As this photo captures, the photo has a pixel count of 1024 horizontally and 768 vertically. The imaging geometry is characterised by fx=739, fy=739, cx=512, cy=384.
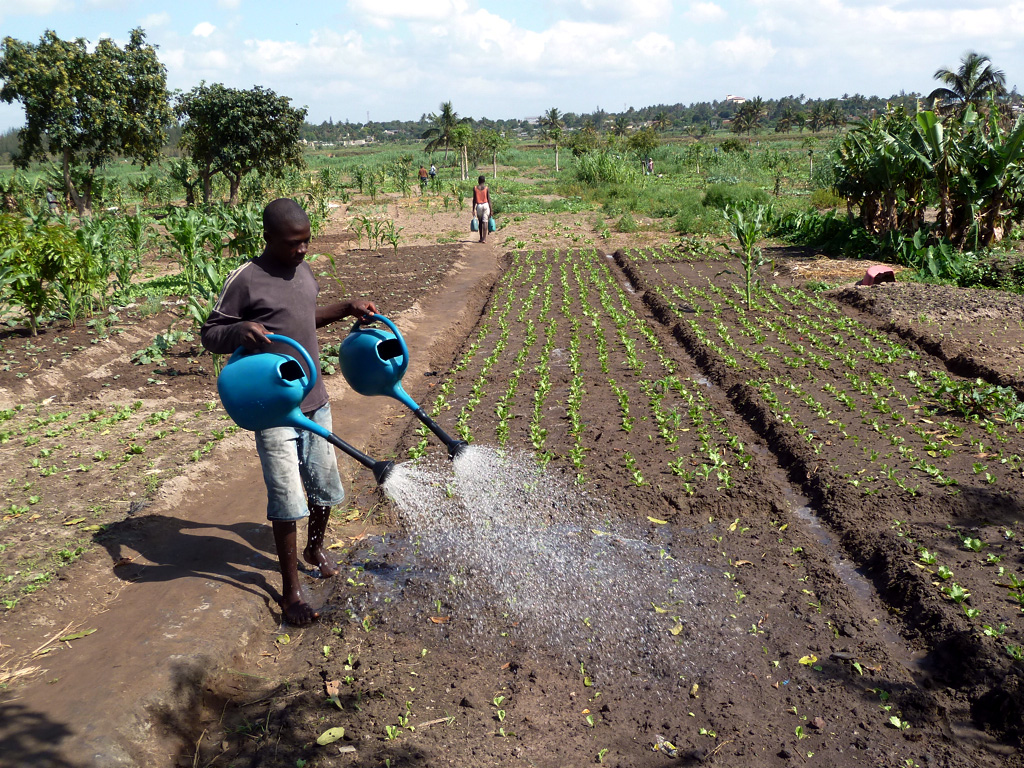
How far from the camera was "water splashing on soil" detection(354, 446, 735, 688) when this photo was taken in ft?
11.5

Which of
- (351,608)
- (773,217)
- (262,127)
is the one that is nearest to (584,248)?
(773,217)

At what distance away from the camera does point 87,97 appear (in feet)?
68.5

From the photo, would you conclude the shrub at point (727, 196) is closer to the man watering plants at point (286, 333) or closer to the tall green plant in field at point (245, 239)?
the tall green plant in field at point (245, 239)

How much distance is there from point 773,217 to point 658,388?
45.0ft

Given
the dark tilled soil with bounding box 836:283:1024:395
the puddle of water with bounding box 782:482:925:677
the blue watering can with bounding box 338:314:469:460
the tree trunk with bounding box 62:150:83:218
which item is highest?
the tree trunk with bounding box 62:150:83:218

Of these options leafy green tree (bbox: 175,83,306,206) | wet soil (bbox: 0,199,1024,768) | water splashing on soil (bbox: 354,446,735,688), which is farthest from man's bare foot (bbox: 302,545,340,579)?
leafy green tree (bbox: 175,83,306,206)

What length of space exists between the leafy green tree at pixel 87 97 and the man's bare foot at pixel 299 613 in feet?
70.0

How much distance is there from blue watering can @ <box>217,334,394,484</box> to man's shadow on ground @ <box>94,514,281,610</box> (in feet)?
4.25

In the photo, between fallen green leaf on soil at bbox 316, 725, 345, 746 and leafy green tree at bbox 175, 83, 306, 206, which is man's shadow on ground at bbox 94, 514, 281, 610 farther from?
leafy green tree at bbox 175, 83, 306, 206

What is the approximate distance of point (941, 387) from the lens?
6.35 m

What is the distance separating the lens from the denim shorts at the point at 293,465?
11.5 ft

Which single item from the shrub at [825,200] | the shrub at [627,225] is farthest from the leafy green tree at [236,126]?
the shrub at [825,200]

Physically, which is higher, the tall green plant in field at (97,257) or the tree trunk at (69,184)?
the tree trunk at (69,184)

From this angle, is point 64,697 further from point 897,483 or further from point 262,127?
point 262,127
